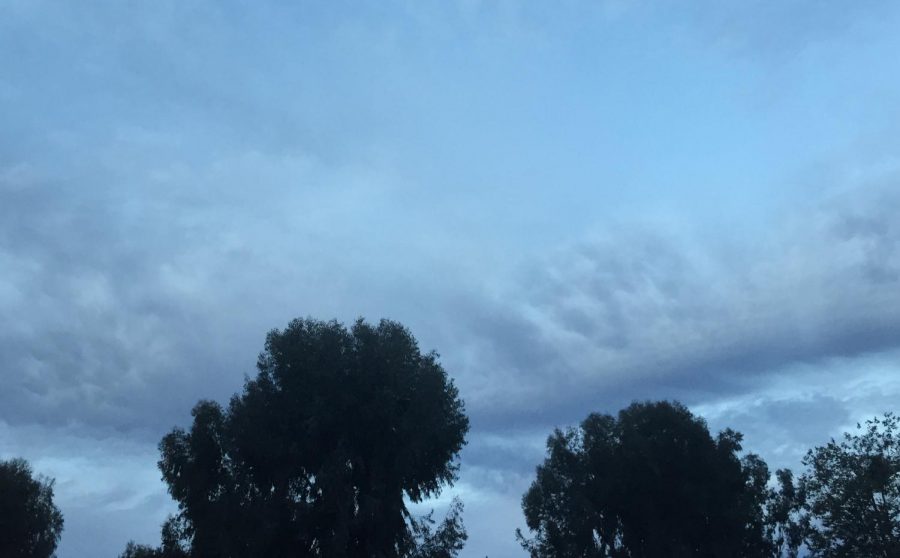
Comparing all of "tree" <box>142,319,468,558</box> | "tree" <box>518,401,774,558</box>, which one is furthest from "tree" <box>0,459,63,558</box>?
"tree" <box>518,401,774,558</box>

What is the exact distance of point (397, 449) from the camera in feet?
167

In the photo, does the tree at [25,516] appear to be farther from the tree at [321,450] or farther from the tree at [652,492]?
the tree at [652,492]

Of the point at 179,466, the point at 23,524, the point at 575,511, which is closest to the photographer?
the point at 179,466

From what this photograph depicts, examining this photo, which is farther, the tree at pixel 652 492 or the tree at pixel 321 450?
the tree at pixel 652 492

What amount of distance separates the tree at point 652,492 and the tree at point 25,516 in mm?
43326

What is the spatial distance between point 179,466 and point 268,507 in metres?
9.80

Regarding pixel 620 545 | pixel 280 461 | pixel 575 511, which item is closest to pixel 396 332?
pixel 280 461

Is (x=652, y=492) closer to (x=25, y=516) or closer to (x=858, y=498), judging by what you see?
(x=858, y=498)

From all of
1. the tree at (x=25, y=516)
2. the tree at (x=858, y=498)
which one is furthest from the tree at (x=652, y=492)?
the tree at (x=25, y=516)

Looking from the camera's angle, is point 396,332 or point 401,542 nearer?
point 401,542

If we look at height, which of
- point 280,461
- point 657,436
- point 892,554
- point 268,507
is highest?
point 657,436

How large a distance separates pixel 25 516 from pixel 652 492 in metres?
53.0

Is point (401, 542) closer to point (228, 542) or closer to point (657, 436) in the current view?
point (228, 542)

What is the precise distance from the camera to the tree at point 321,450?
48719mm
